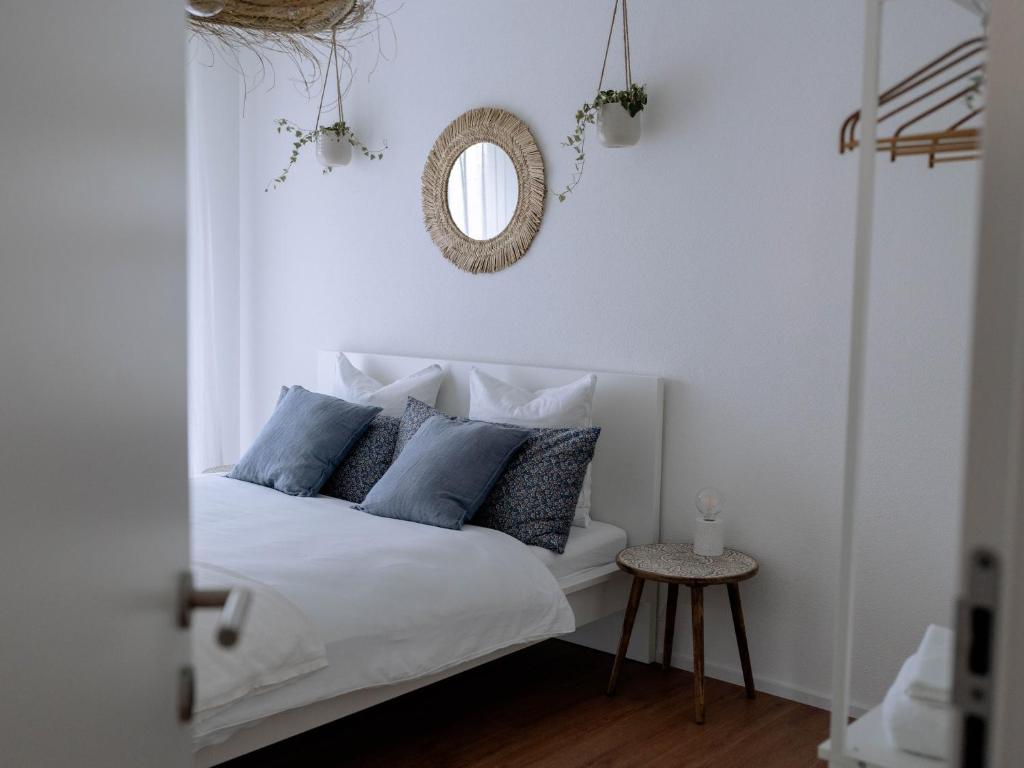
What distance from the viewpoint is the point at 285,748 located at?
2.95m

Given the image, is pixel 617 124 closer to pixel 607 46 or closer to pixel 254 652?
pixel 607 46

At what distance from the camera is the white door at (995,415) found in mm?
789

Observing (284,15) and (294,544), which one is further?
(294,544)

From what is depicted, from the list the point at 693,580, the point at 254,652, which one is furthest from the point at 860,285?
the point at 693,580

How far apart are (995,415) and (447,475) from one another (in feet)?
8.55

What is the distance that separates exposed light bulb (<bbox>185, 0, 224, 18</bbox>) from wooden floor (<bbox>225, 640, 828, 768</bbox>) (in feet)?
6.38

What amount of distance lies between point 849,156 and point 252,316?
321 centimetres

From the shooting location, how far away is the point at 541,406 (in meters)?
3.61

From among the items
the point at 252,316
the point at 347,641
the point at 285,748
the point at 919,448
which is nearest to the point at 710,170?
the point at 919,448

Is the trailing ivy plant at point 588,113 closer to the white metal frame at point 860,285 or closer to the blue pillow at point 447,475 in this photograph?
the blue pillow at point 447,475

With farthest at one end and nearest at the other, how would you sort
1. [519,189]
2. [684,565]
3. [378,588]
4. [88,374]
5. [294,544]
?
1. [519,189]
2. [684,565]
3. [294,544]
4. [378,588]
5. [88,374]

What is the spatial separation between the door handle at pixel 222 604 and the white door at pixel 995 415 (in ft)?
2.00

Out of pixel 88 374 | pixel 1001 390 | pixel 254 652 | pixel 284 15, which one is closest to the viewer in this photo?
pixel 1001 390

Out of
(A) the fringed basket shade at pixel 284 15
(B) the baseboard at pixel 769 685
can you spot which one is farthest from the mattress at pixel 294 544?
(A) the fringed basket shade at pixel 284 15
